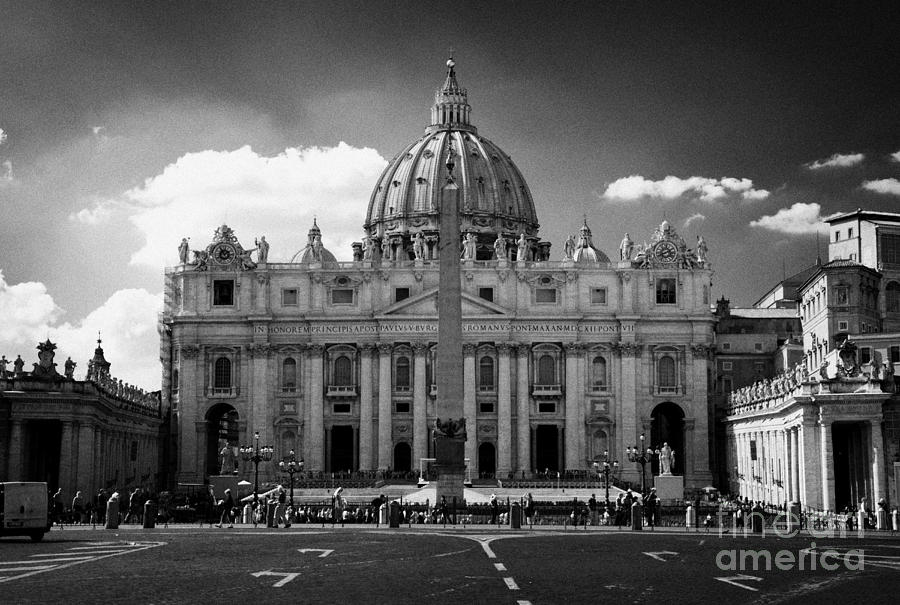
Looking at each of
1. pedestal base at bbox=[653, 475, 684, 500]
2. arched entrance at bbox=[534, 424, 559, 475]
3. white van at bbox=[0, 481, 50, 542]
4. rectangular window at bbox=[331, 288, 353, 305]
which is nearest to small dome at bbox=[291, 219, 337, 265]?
rectangular window at bbox=[331, 288, 353, 305]

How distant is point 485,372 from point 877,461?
47357 millimetres

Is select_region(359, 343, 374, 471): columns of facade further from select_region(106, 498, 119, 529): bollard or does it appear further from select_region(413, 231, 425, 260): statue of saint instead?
select_region(106, 498, 119, 529): bollard

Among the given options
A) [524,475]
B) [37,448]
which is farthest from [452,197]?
[524,475]

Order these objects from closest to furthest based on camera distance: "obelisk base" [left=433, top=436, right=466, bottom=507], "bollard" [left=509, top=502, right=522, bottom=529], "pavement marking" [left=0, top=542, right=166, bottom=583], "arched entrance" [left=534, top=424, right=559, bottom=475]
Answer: "pavement marking" [left=0, top=542, right=166, bottom=583] → "bollard" [left=509, top=502, right=522, bottom=529] → "obelisk base" [left=433, top=436, right=466, bottom=507] → "arched entrance" [left=534, top=424, right=559, bottom=475]

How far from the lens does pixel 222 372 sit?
112125 millimetres

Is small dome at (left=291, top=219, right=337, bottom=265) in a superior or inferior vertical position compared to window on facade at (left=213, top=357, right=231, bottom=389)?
superior

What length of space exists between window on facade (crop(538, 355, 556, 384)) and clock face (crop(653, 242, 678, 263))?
40.2 feet

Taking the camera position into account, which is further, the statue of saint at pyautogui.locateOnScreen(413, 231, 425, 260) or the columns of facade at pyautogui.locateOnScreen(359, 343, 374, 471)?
the statue of saint at pyautogui.locateOnScreen(413, 231, 425, 260)

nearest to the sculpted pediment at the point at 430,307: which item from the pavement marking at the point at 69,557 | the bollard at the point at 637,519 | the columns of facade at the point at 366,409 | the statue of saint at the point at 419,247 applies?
the columns of facade at the point at 366,409

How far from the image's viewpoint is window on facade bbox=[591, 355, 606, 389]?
110938 mm

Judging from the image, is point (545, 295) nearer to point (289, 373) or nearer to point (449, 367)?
point (289, 373)

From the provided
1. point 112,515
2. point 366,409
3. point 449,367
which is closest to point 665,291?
point 366,409

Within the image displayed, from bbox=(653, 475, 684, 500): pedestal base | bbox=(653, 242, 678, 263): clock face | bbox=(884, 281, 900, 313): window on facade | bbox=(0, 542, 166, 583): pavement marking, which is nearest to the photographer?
bbox=(0, 542, 166, 583): pavement marking

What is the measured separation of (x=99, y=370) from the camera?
98188 millimetres
